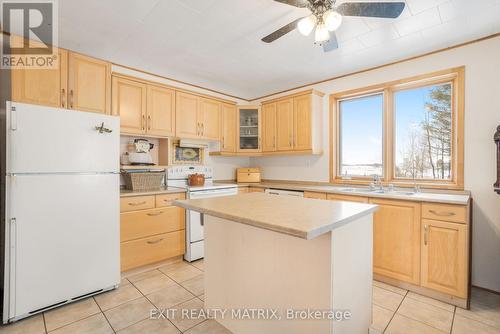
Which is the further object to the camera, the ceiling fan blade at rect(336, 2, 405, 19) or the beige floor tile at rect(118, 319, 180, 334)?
the beige floor tile at rect(118, 319, 180, 334)

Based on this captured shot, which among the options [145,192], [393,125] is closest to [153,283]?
[145,192]

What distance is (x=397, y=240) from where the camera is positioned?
242cm

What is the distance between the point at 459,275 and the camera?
207cm

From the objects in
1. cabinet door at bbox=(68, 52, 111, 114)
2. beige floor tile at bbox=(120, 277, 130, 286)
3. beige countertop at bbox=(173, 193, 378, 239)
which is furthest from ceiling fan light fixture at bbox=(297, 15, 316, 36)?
beige floor tile at bbox=(120, 277, 130, 286)

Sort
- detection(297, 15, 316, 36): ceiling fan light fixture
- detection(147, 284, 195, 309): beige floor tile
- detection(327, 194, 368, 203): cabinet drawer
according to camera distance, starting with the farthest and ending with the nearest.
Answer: detection(327, 194, 368, 203): cabinet drawer
detection(147, 284, 195, 309): beige floor tile
detection(297, 15, 316, 36): ceiling fan light fixture

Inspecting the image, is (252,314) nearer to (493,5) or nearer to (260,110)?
(493,5)

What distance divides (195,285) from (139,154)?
1.68 m

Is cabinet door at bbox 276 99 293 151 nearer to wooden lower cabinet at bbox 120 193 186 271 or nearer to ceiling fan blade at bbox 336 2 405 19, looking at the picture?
wooden lower cabinet at bbox 120 193 186 271

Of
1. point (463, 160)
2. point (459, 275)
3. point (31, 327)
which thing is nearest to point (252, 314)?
point (31, 327)

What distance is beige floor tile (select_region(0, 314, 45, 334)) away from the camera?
1.79m

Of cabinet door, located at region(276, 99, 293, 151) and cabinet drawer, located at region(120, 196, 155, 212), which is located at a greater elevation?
cabinet door, located at region(276, 99, 293, 151)

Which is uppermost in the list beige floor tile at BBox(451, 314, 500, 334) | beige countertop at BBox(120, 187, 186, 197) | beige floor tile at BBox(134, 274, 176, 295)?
beige countertop at BBox(120, 187, 186, 197)

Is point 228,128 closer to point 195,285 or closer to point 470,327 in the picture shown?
point 195,285

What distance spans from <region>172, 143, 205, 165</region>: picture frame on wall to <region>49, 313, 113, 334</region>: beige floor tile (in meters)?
2.12
